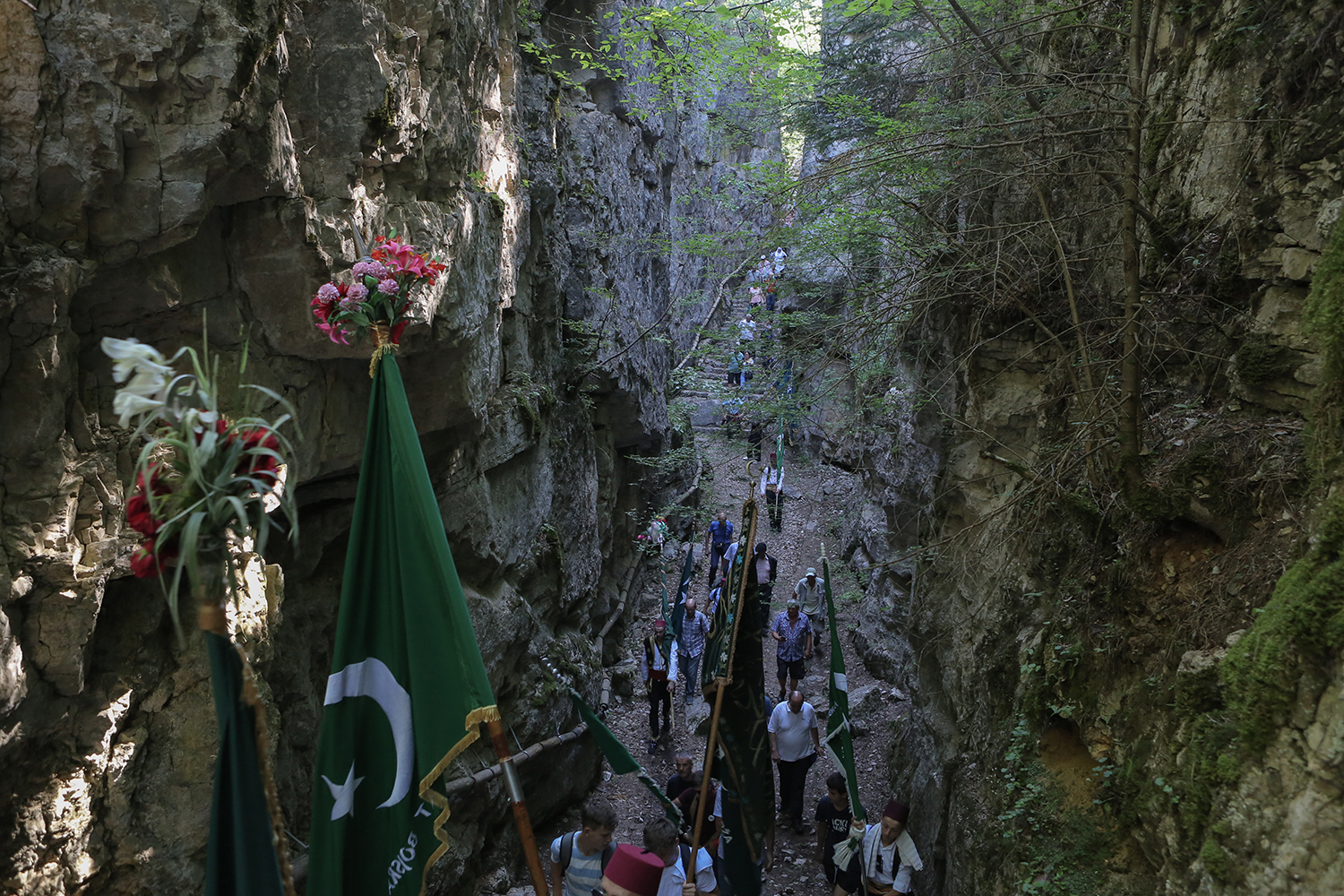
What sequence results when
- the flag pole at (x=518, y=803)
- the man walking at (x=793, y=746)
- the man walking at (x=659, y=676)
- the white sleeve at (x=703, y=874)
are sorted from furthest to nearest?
the man walking at (x=659, y=676)
the man walking at (x=793, y=746)
the white sleeve at (x=703, y=874)
the flag pole at (x=518, y=803)

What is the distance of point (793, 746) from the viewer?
842cm

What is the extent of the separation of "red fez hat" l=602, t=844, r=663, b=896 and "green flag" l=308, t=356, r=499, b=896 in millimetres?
1126

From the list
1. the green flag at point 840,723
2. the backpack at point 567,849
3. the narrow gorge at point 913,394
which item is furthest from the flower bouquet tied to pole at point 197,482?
the green flag at point 840,723

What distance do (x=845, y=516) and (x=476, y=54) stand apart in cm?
1195

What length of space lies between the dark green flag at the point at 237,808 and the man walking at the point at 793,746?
19.4 feet

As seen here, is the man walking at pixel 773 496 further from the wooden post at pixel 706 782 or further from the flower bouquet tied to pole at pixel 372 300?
the flower bouquet tied to pole at pixel 372 300

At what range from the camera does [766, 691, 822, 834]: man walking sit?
329 inches

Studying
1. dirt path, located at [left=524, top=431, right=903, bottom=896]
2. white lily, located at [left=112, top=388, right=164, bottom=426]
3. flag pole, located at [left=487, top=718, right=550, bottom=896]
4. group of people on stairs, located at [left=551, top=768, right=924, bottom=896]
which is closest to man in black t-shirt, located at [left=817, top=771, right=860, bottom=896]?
group of people on stairs, located at [left=551, top=768, right=924, bottom=896]

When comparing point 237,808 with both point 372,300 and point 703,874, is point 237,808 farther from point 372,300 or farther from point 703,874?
point 703,874

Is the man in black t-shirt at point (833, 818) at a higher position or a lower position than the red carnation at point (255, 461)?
lower

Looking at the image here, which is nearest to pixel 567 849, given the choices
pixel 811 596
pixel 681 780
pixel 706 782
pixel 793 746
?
pixel 706 782

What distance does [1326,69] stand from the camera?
4.17 meters

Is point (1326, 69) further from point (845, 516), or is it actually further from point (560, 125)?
point (845, 516)

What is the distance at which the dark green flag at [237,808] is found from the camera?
290 centimetres
